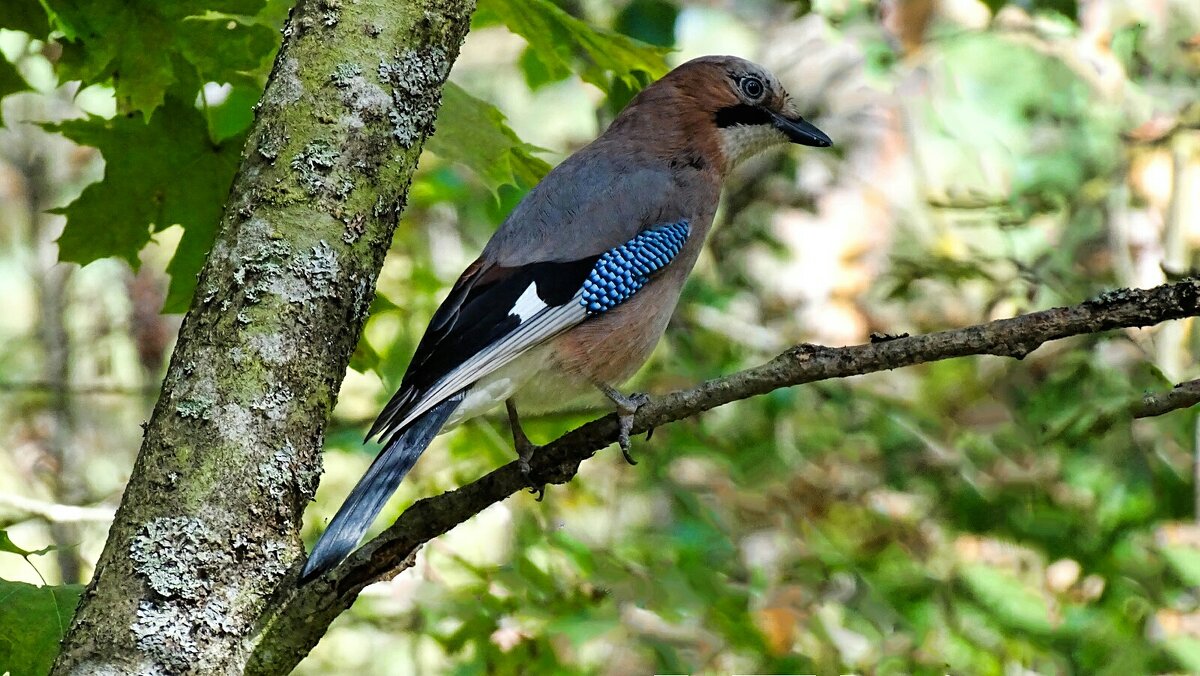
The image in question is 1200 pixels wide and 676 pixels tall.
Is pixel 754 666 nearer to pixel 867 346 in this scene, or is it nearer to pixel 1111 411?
pixel 1111 411

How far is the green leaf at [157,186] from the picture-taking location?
9.48 feet

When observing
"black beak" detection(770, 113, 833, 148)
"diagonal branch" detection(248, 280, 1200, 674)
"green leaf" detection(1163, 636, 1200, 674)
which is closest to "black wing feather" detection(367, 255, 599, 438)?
"diagonal branch" detection(248, 280, 1200, 674)

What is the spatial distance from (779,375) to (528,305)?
1250mm

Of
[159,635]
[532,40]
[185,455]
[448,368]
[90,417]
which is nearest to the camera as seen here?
[159,635]

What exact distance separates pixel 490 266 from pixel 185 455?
4.72 ft

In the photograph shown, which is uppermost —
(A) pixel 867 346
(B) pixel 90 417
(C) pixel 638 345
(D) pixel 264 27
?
(B) pixel 90 417

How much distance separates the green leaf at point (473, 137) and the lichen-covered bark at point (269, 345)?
0.53 meters

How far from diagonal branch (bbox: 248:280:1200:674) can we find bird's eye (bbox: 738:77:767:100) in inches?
84.9

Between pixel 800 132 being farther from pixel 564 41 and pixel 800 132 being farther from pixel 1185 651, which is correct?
pixel 1185 651

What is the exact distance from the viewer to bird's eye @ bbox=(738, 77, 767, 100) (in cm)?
404

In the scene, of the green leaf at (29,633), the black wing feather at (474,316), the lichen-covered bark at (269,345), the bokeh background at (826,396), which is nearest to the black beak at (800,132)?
the bokeh background at (826,396)

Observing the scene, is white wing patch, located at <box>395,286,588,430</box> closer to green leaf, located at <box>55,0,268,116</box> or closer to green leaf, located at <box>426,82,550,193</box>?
green leaf, located at <box>426,82,550,193</box>

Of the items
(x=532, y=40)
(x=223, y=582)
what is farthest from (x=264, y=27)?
(x=223, y=582)

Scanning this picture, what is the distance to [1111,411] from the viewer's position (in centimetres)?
310
